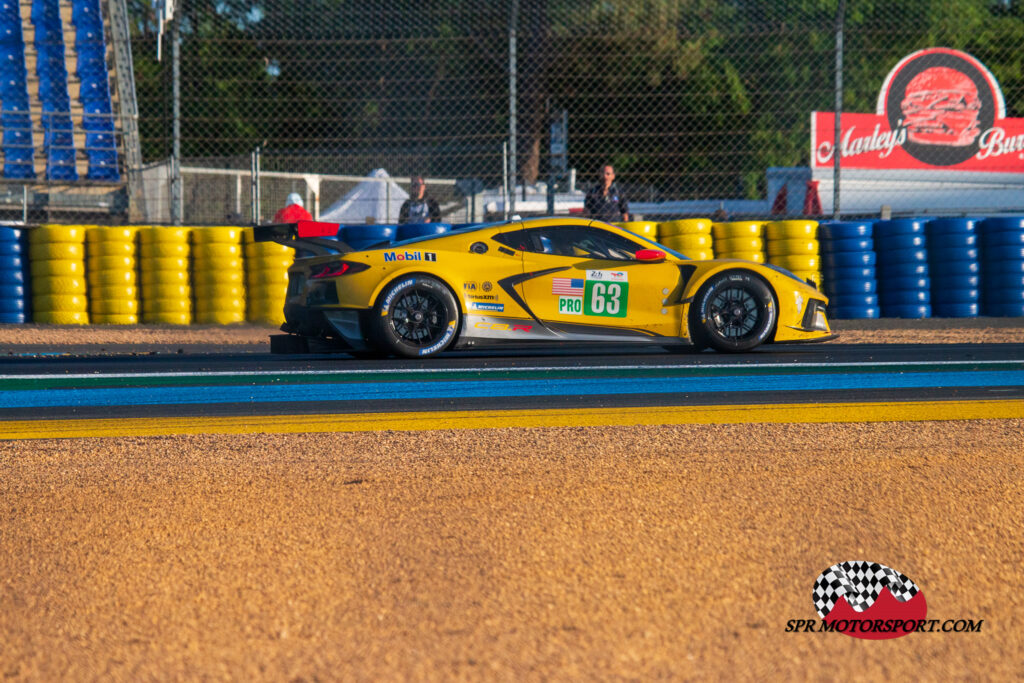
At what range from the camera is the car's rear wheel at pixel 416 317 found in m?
7.98

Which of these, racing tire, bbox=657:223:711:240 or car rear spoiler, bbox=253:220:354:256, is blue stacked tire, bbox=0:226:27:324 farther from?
racing tire, bbox=657:223:711:240

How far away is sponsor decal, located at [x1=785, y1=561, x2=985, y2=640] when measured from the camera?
2.86 meters

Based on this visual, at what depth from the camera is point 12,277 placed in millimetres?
11758

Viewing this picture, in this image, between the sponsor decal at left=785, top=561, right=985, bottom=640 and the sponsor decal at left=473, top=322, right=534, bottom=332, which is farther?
the sponsor decal at left=473, top=322, right=534, bottom=332

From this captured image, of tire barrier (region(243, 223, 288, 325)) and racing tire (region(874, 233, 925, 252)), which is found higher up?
racing tire (region(874, 233, 925, 252))

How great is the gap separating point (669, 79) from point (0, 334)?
16.7 metres

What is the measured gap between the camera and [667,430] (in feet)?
17.3

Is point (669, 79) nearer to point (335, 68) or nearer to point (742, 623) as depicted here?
point (335, 68)

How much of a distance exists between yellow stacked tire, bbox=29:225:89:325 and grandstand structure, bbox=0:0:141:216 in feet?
9.29

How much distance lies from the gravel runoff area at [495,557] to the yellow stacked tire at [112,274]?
7276 mm

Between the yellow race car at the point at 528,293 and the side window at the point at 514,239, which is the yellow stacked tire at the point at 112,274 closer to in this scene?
the yellow race car at the point at 528,293

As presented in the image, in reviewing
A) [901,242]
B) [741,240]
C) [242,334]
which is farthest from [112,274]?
[901,242]

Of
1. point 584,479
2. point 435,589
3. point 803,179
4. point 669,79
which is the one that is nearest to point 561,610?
point 435,589

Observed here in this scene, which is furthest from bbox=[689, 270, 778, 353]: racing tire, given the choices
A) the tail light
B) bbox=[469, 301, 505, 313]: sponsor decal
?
the tail light
